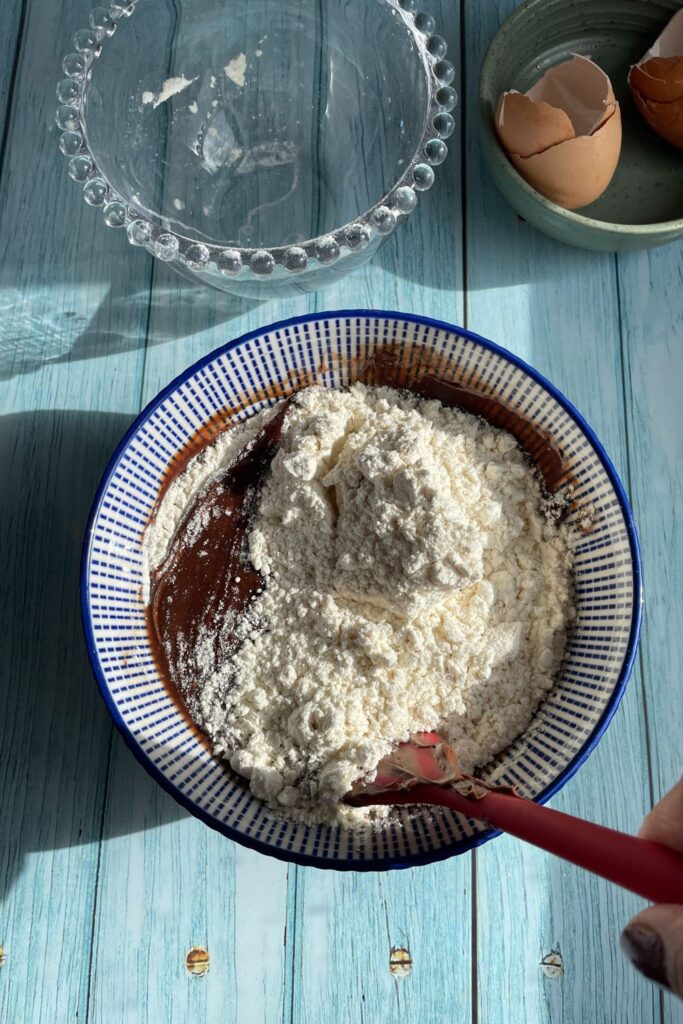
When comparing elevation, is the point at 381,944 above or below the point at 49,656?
below

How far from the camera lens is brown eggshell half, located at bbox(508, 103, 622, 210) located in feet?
3.57

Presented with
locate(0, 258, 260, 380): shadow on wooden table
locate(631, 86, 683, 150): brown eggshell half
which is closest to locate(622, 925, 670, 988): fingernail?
locate(0, 258, 260, 380): shadow on wooden table

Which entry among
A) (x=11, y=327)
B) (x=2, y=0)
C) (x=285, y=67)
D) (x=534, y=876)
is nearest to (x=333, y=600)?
(x=534, y=876)

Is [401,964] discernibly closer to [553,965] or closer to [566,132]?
[553,965]

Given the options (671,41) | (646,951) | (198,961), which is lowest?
(198,961)

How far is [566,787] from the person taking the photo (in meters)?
1.10

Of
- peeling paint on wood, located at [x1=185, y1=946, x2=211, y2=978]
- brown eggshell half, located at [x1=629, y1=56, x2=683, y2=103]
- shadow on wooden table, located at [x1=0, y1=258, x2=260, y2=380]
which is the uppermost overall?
brown eggshell half, located at [x1=629, y1=56, x2=683, y2=103]

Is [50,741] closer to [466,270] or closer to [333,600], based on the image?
[333,600]

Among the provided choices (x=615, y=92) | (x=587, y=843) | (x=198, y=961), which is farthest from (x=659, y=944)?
(x=615, y=92)

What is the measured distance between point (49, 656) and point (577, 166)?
868 mm

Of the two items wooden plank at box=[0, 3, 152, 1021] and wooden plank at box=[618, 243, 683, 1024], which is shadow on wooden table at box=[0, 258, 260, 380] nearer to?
wooden plank at box=[0, 3, 152, 1021]

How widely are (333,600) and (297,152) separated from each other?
0.65 meters

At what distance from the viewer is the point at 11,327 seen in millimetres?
1205

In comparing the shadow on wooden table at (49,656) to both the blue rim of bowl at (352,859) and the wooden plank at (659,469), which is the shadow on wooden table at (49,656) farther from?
the wooden plank at (659,469)
